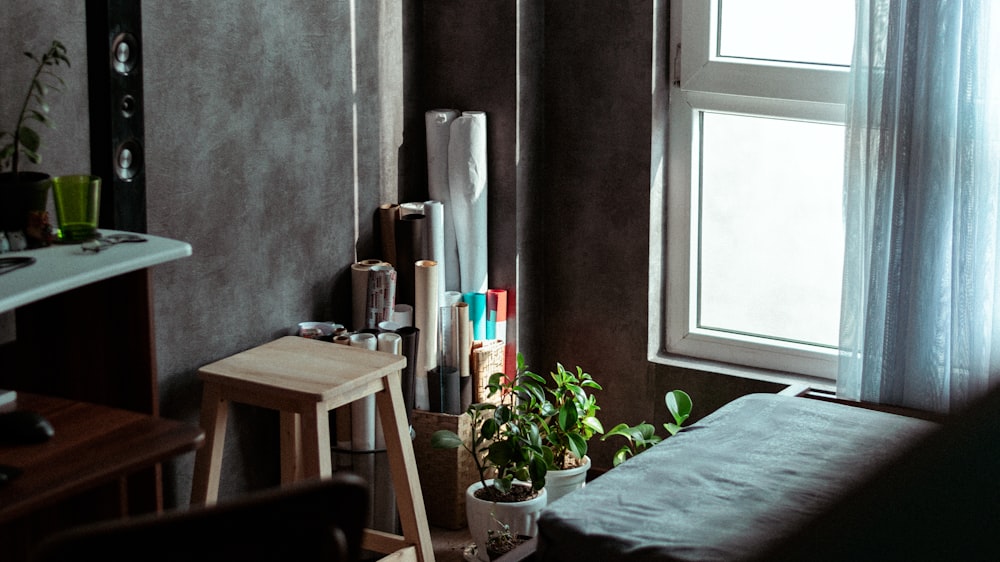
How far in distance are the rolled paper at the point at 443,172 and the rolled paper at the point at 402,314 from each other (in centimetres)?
22

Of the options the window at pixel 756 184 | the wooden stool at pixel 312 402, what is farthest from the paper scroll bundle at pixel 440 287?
the window at pixel 756 184

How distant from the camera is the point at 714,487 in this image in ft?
Answer: 7.07

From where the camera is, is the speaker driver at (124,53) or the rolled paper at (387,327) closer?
the speaker driver at (124,53)

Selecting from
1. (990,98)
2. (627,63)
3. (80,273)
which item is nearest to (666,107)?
(627,63)

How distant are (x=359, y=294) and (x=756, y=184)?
122 cm

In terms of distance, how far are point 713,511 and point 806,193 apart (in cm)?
139

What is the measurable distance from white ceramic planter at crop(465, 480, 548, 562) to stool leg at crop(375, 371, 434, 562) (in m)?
0.19

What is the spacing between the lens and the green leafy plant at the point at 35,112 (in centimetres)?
208

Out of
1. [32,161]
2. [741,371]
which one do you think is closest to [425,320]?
[741,371]

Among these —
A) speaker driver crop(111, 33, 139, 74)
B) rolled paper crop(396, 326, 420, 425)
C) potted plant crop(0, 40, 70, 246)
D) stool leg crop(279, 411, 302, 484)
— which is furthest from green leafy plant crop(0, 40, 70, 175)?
rolled paper crop(396, 326, 420, 425)

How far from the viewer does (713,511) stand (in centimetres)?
204

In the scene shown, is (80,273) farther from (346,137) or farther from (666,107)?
(666,107)

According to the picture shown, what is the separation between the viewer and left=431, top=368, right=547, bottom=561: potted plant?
2.93m

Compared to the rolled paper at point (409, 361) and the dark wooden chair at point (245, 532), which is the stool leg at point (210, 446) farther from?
the dark wooden chair at point (245, 532)
